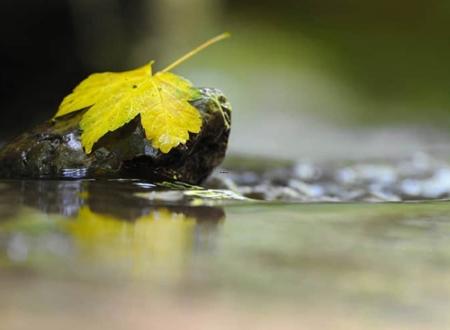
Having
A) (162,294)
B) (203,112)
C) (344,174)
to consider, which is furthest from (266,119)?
(162,294)

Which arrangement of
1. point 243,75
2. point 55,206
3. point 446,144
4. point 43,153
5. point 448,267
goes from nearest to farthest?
1. point 448,267
2. point 55,206
3. point 43,153
4. point 446,144
5. point 243,75

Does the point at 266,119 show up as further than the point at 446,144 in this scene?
Yes

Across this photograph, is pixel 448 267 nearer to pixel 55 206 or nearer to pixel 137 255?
pixel 137 255

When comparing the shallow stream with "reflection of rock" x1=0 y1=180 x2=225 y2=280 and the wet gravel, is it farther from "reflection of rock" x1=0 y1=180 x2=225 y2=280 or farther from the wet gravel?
the wet gravel

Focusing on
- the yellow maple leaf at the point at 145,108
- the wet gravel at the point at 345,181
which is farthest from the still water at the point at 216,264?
the wet gravel at the point at 345,181

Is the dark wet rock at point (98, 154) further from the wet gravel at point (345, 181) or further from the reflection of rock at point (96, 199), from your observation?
the wet gravel at point (345, 181)

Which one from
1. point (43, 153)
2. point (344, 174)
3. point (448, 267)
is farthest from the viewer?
point (344, 174)

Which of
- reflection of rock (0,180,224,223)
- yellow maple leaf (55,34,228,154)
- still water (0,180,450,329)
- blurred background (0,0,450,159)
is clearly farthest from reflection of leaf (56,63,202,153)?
blurred background (0,0,450,159)

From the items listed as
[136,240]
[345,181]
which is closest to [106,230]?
[136,240]
